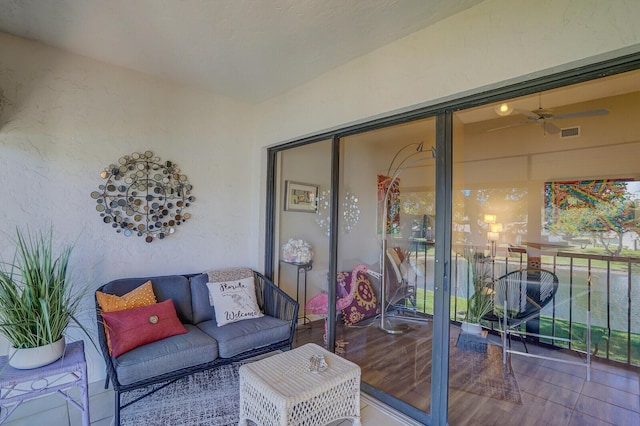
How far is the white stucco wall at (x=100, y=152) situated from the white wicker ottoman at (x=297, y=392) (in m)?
1.63

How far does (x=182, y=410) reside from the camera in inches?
85.2

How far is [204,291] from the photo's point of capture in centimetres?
291

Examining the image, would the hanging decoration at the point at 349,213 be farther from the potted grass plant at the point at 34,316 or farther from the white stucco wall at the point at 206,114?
the potted grass plant at the point at 34,316

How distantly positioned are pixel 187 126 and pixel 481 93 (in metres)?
2.72

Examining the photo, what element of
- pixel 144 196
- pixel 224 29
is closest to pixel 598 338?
pixel 224 29

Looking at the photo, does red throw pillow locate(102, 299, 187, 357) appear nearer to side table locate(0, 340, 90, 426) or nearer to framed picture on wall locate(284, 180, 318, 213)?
side table locate(0, 340, 90, 426)

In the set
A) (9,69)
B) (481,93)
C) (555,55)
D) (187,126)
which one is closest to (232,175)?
(187,126)

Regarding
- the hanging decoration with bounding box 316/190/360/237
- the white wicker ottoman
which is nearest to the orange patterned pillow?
the white wicker ottoman

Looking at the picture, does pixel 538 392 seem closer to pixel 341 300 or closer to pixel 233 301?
pixel 341 300

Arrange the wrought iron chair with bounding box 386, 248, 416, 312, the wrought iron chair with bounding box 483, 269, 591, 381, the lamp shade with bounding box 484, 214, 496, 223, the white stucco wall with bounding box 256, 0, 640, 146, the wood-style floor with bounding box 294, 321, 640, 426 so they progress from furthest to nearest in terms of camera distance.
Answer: the wrought iron chair with bounding box 386, 248, 416, 312 < the lamp shade with bounding box 484, 214, 496, 223 < the wrought iron chair with bounding box 483, 269, 591, 381 < the wood-style floor with bounding box 294, 321, 640, 426 < the white stucco wall with bounding box 256, 0, 640, 146

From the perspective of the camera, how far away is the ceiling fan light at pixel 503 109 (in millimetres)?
1932

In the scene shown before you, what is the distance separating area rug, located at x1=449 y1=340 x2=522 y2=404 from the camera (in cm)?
209

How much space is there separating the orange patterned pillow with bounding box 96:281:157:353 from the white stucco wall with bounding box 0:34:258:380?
0.37 meters

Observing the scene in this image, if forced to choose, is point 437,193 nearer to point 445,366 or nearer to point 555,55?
point 555,55
